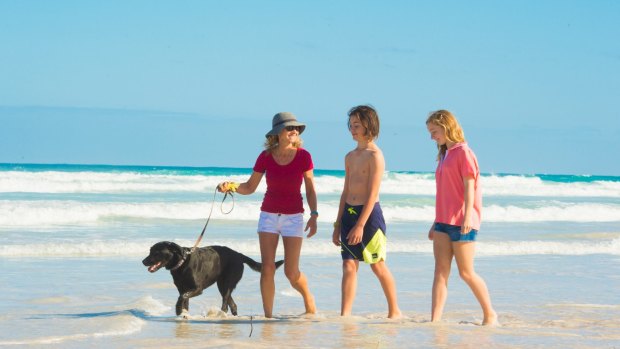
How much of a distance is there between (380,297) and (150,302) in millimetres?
2220

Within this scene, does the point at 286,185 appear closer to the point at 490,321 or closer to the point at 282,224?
the point at 282,224

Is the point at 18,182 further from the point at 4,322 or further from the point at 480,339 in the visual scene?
the point at 480,339

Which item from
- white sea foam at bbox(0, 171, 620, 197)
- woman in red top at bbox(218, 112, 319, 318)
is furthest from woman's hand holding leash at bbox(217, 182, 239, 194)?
white sea foam at bbox(0, 171, 620, 197)

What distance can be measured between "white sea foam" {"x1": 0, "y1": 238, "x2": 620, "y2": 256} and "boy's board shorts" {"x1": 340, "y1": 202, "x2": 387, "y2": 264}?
17.2 ft

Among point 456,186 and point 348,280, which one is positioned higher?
point 456,186

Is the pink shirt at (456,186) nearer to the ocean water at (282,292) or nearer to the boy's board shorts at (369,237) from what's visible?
the boy's board shorts at (369,237)

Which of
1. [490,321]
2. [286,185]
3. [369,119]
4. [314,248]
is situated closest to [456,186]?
[369,119]

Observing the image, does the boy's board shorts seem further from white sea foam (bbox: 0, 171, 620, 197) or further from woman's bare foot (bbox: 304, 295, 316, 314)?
white sea foam (bbox: 0, 171, 620, 197)

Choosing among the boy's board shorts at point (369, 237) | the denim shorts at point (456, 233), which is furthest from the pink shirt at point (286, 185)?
the denim shorts at point (456, 233)

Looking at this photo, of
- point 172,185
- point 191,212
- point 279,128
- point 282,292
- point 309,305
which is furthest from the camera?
point 172,185

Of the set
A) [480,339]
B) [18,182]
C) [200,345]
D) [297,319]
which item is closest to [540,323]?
[480,339]

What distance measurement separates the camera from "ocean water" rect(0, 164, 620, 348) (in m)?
5.46

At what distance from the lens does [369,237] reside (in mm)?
5965

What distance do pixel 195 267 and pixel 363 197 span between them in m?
1.37
